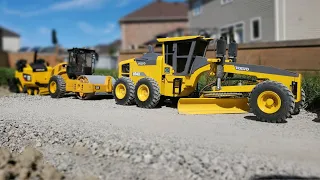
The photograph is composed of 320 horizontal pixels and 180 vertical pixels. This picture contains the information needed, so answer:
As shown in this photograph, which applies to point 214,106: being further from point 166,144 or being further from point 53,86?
point 53,86

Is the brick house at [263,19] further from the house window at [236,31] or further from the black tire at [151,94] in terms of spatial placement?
the black tire at [151,94]

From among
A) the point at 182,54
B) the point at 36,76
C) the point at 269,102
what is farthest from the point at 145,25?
the point at 269,102

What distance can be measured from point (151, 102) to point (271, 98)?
389cm

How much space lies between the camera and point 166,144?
630cm

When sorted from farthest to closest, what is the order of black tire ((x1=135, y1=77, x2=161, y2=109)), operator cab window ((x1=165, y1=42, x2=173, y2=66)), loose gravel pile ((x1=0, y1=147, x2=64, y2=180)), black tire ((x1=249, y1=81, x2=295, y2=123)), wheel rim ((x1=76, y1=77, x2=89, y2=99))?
wheel rim ((x1=76, y1=77, x2=89, y2=99))
operator cab window ((x1=165, y1=42, x2=173, y2=66))
black tire ((x1=135, y1=77, x2=161, y2=109))
black tire ((x1=249, y1=81, x2=295, y2=123))
loose gravel pile ((x1=0, y1=147, x2=64, y2=180))

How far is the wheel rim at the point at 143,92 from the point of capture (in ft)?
37.5

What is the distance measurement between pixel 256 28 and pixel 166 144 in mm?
18441

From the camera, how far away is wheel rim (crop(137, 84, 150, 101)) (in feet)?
37.5

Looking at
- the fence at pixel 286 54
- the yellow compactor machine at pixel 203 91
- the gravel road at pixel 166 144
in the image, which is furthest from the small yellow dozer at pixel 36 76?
the gravel road at pixel 166 144

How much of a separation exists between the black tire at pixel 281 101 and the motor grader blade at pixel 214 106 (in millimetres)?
1081

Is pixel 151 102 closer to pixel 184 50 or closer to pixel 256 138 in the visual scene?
pixel 184 50

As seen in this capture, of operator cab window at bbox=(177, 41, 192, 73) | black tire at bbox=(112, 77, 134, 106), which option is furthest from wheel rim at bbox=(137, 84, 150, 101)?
operator cab window at bbox=(177, 41, 192, 73)

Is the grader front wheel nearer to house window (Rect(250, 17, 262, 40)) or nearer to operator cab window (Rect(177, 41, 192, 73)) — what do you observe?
operator cab window (Rect(177, 41, 192, 73))

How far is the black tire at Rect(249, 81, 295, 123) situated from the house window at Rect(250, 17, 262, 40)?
14.7 meters
